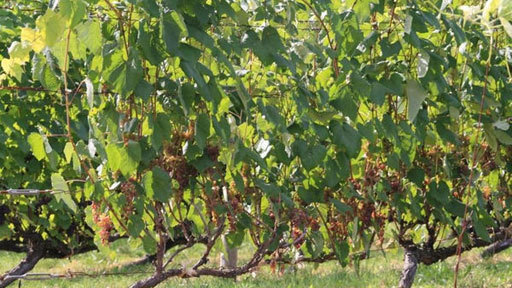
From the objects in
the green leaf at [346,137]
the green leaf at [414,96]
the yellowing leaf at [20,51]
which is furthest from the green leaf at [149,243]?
the green leaf at [414,96]

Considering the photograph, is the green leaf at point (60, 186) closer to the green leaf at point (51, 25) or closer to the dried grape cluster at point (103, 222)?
the dried grape cluster at point (103, 222)

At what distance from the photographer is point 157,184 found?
2.60 meters

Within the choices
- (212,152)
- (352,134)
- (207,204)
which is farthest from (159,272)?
(352,134)

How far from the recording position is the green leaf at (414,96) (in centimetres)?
290

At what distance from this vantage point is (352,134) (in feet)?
9.89

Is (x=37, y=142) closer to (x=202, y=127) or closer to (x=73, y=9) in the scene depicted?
(x=202, y=127)

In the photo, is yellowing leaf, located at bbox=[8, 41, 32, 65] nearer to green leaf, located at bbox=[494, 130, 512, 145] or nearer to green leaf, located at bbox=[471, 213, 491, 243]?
green leaf, located at bbox=[494, 130, 512, 145]

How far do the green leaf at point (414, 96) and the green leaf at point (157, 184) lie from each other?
816 millimetres

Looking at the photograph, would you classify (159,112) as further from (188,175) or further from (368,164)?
(368,164)

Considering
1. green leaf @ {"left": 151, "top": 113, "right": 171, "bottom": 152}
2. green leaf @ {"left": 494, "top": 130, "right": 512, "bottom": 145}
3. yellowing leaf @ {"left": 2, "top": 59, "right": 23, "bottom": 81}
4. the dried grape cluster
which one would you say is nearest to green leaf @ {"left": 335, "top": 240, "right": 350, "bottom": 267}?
green leaf @ {"left": 494, "top": 130, "right": 512, "bottom": 145}

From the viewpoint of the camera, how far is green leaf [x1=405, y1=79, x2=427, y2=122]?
2.90 m

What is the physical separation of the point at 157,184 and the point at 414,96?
91 centimetres

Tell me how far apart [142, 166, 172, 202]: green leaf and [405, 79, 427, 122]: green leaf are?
2.68ft

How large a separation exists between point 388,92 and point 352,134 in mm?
185
